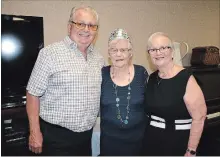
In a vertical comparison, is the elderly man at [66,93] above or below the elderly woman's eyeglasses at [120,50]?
below

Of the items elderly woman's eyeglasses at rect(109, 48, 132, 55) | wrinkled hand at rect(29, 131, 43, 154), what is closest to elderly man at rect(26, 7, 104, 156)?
wrinkled hand at rect(29, 131, 43, 154)

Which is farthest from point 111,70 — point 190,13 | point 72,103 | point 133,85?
point 190,13

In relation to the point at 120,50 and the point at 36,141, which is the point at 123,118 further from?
the point at 36,141

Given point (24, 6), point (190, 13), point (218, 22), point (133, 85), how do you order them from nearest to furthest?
point (133, 85)
point (24, 6)
point (190, 13)
point (218, 22)

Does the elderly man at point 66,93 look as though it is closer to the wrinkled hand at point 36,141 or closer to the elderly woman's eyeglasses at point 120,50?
the wrinkled hand at point 36,141

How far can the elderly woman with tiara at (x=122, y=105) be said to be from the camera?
5.36 ft

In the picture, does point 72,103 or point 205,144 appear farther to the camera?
point 205,144

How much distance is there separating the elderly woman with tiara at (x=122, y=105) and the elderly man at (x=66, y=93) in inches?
3.5

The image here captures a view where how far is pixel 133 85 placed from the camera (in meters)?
1.66

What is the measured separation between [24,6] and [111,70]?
4.02ft

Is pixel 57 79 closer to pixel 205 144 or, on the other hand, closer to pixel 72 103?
pixel 72 103

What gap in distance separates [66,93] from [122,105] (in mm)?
390

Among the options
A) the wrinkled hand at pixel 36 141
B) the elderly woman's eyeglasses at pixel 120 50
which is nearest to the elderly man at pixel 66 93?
the wrinkled hand at pixel 36 141

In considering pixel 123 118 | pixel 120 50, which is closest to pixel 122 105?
pixel 123 118
